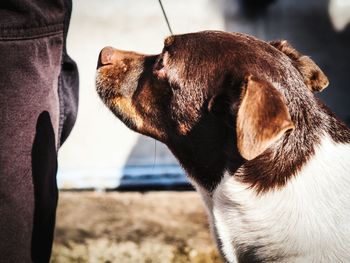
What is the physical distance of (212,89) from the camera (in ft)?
5.78

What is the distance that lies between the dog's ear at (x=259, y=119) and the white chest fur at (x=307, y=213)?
0.31 meters

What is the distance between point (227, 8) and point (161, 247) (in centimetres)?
219

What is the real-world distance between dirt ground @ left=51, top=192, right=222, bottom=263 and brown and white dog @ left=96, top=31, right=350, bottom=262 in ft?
3.47

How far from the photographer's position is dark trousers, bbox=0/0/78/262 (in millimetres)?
1742

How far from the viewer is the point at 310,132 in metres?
1.65

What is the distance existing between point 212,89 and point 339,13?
2126 millimetres

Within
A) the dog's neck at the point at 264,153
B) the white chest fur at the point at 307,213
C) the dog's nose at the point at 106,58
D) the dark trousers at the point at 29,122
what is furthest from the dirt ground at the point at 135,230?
the dog's nose at the point at 106,58

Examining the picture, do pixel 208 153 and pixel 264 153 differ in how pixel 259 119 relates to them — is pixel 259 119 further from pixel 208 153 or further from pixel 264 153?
pixel 208 153

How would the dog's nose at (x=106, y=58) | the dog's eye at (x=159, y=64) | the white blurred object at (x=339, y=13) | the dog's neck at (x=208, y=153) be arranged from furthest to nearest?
the white blurred object at (x=339, y=13) < the dog's nose at (x=106, y=58) < the dog's eye at (x=159, y=64) < the dog's neck at (x=208, y=153)

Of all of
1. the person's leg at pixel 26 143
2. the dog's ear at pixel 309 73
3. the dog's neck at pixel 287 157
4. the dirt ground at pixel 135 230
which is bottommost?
the dirt ground at pixel 135 230

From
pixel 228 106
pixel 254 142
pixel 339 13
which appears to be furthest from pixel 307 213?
pixel 339 13

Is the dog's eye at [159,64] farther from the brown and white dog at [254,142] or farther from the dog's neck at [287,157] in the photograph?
the dog's neck at [287,157]

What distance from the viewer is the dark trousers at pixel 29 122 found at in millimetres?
1742

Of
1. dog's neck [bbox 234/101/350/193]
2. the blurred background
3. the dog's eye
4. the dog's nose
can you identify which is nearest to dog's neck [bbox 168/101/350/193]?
dog's neck [bbox 234/101/350/193]
